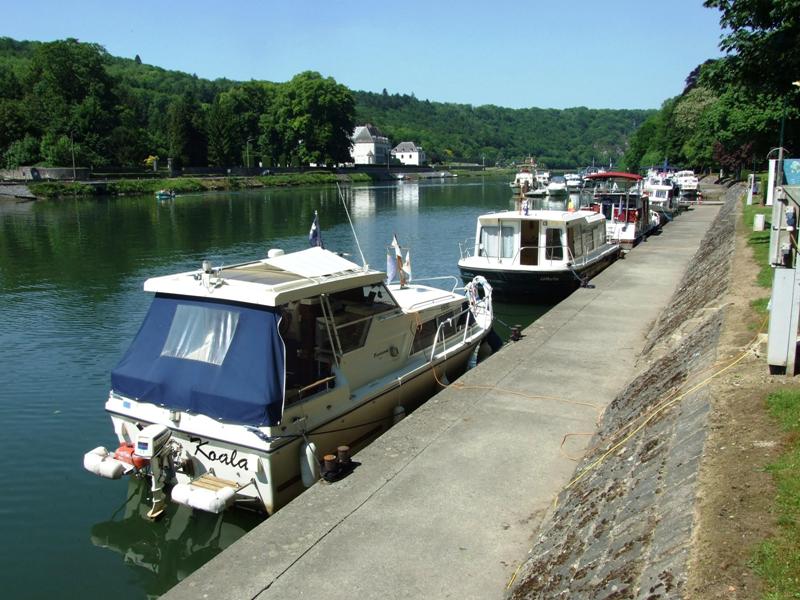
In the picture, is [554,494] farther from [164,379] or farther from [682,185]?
[682,185]

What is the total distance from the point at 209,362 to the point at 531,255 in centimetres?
1613

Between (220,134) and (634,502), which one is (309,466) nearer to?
(634,502)

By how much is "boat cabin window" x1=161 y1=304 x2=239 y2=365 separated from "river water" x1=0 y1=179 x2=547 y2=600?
89.6 inches

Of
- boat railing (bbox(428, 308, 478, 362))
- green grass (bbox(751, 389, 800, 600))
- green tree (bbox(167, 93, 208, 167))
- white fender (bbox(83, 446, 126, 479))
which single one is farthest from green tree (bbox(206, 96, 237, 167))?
green grass (bbox(751, 389, 800, 600))

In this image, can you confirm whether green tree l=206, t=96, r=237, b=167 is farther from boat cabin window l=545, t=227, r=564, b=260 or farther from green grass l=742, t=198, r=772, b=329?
boat cabin window l=545, t=227, r=564, b=260

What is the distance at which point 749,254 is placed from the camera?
18.3 m

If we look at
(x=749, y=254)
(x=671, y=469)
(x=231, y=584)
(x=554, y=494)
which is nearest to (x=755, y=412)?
(x=671, y=469)

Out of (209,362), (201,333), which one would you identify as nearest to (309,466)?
(209,362)

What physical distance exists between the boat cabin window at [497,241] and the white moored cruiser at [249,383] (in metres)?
12.7

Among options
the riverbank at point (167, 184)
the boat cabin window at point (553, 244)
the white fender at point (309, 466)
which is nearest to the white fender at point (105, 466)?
the white fender at point (309, 466)

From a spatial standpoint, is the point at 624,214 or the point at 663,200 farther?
the point at 663,200

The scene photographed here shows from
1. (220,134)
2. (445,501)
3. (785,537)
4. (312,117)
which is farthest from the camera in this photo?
(312,117)

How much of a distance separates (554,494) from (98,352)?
45.9 feet

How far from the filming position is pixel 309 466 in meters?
9.07
